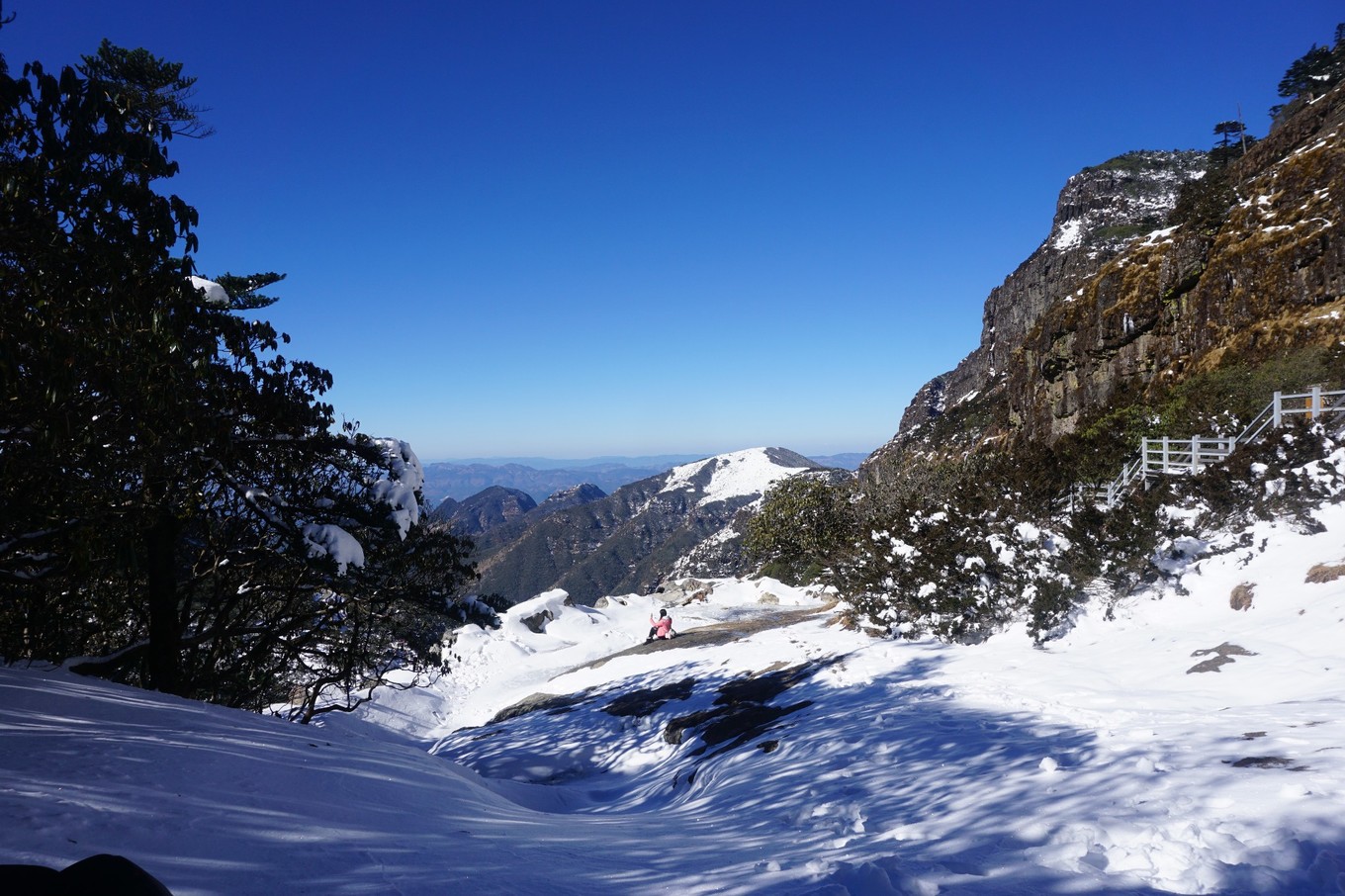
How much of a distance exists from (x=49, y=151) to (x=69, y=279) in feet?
2.47

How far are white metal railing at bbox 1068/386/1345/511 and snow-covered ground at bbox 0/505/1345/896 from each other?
3.77m

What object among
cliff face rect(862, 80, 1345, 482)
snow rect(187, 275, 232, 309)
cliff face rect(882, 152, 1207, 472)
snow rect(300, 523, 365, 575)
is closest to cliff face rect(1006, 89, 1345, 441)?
cliff face rect(862, 80, 1345, 482)

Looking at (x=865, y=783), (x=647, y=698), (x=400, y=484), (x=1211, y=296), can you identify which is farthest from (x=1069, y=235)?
(x=400, y=484)

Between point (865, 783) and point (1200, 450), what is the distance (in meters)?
13.3

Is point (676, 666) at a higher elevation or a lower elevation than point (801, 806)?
lower

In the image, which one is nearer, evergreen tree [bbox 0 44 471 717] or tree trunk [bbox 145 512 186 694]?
evergreen tree [bbox 0 44 471 717]

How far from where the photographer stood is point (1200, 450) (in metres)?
13.9

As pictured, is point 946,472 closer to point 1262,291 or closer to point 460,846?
point 1262,291

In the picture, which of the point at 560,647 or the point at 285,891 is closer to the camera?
the point at 285,891

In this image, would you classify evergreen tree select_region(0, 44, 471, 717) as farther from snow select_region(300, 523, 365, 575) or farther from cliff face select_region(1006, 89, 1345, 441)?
cliff face select_region(1006, 89, 1345, 441)

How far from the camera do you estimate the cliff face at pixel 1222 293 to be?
75.9ft

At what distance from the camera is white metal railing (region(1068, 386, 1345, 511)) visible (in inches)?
468

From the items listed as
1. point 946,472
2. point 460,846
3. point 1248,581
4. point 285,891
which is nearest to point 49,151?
point 285,891

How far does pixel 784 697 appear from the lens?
966 cm
